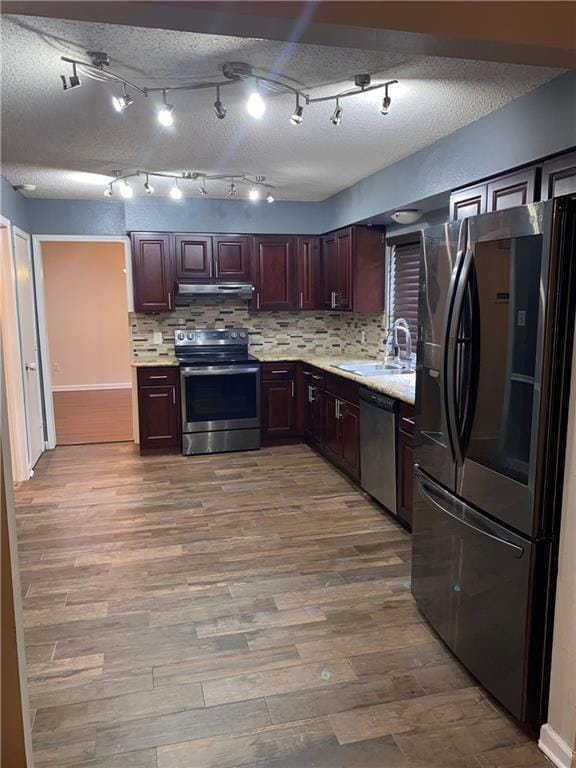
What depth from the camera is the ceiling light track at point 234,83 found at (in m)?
2.17

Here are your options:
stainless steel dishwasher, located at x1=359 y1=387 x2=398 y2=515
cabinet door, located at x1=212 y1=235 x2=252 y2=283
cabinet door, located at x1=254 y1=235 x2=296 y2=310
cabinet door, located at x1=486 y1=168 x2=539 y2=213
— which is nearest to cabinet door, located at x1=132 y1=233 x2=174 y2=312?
cabinet door, located at x1=212 y1=235 x2=252 y2=283

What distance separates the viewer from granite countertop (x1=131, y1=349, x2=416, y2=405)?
139 inches

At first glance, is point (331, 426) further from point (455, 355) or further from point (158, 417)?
point (455, 355)

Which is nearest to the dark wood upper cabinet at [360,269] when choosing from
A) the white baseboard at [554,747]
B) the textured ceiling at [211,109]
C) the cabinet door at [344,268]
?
the cabinet door at [344,268]

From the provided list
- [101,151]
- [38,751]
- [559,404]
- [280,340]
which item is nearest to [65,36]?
[101,151]

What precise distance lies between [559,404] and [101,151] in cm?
316

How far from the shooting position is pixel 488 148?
278 cm

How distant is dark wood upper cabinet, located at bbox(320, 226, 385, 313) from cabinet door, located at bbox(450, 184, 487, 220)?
71.5 inches

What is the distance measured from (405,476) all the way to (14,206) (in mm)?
3966

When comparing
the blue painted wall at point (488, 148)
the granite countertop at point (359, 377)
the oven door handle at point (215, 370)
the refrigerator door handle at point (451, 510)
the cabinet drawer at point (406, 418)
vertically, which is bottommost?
the refrigerator door handle at point (451, 510)

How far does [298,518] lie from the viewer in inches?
149

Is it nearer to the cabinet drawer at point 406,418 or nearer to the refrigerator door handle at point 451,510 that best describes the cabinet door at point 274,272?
the cabinet drawer at point 406,418

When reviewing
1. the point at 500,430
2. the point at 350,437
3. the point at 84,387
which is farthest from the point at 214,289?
the point at 84,387

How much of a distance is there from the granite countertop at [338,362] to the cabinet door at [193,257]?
34.4 inches
